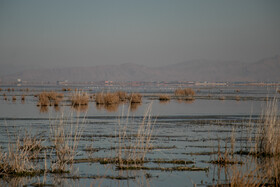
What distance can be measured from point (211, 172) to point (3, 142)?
7.36m

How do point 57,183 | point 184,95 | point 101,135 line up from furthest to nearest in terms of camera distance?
point 184,95 → point 101,135 → point 57,183

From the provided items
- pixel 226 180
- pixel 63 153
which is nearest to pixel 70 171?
pixel 63 153

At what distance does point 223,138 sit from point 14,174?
8.00m

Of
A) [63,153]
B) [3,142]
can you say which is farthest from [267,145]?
[3,142]

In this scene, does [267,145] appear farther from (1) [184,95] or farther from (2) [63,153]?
(1) [184,95]

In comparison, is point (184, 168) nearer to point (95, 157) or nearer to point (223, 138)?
point (95, 157)

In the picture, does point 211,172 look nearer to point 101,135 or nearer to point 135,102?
point 101,135

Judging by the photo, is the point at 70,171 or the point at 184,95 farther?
the point at 184,95

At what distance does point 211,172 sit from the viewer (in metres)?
9.91

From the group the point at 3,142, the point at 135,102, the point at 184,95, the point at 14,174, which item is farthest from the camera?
the point at 184,95

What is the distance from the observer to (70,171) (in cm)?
993

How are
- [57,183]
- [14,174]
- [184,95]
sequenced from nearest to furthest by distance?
1. [57,183]
2. [14,174]
3. [184,95]

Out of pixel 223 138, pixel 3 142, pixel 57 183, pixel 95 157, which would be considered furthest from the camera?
pixel 223 138

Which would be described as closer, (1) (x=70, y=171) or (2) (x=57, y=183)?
(2) (x=57, y=183)
